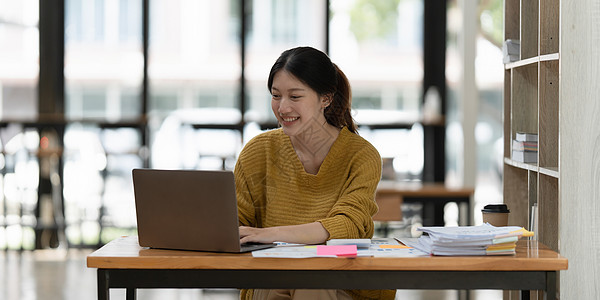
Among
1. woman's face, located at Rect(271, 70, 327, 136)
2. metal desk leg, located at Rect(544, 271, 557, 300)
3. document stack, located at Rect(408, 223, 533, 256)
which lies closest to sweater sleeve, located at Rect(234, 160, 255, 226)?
woman's face, located at Rect(271, 70, 327, 136)

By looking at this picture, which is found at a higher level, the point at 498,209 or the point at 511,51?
the point at 511,51

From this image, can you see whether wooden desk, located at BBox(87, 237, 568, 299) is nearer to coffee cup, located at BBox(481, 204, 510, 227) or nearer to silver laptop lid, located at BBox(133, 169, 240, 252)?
silver laptop lid, located at BBox(133, 169, 240, 252)

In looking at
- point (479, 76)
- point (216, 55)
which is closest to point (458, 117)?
point (479, 76)

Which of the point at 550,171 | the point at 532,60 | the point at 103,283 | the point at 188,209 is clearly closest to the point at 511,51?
the point at 532,60

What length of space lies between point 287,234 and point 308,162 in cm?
39

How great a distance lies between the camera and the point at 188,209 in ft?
6.43

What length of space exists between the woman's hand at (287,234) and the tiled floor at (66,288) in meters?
2.65

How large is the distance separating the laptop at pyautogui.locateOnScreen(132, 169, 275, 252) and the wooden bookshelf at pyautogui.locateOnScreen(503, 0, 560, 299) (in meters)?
1.05

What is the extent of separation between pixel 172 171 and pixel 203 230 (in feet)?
0.55

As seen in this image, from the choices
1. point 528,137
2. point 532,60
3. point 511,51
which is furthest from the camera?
point 511,51

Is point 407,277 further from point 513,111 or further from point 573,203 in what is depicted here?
point 513,111

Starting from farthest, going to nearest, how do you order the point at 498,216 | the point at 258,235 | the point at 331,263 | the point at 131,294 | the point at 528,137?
the point at 528,137 < the point at 498,216 < the point at 131,294 < the point at 258,235 < the point at 331,263

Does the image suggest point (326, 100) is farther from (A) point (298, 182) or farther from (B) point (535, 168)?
(B) point (535, 168)

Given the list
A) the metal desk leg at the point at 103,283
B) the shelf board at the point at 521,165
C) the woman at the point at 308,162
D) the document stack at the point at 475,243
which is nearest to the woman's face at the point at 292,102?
the woman at the point at 308,162
